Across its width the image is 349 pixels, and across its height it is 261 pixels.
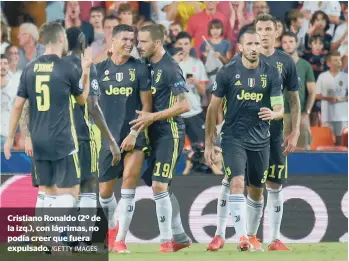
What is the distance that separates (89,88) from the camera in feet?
35.1

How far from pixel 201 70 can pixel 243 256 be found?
5.78m

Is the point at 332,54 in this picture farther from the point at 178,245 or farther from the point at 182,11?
the point at 178,245

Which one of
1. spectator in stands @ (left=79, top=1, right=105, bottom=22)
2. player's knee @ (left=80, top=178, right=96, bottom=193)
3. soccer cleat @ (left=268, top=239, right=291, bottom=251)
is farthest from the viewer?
spectator in stands @ (left=79, top=1, right=105, bottom=22)

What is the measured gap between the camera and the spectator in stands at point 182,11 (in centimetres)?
1652

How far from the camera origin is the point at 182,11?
16.6 m

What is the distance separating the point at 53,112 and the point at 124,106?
1.50m

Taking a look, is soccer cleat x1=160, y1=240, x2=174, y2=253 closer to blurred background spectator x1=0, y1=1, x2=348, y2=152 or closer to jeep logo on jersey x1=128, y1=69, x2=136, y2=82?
jeep logo on jersey x1=128, y1=69, x2=136, y2=82

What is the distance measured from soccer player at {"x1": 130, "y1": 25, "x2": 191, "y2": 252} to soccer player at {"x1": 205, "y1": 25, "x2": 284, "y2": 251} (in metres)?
0.39

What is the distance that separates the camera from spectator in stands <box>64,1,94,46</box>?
15.9 m

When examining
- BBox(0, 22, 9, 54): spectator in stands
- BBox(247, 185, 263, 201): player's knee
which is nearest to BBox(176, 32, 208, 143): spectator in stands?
BBox(0, 22, 9, 54): spectator in stands

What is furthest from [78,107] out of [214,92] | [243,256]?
[243,256]

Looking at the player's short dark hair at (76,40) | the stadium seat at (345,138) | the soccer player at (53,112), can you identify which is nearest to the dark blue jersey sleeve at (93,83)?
the player's short dark hair at (76,40)

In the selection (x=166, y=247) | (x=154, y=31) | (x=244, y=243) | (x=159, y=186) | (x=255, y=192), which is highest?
(x=154, y=31)

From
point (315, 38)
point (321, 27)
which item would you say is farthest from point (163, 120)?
point (321, 27)
